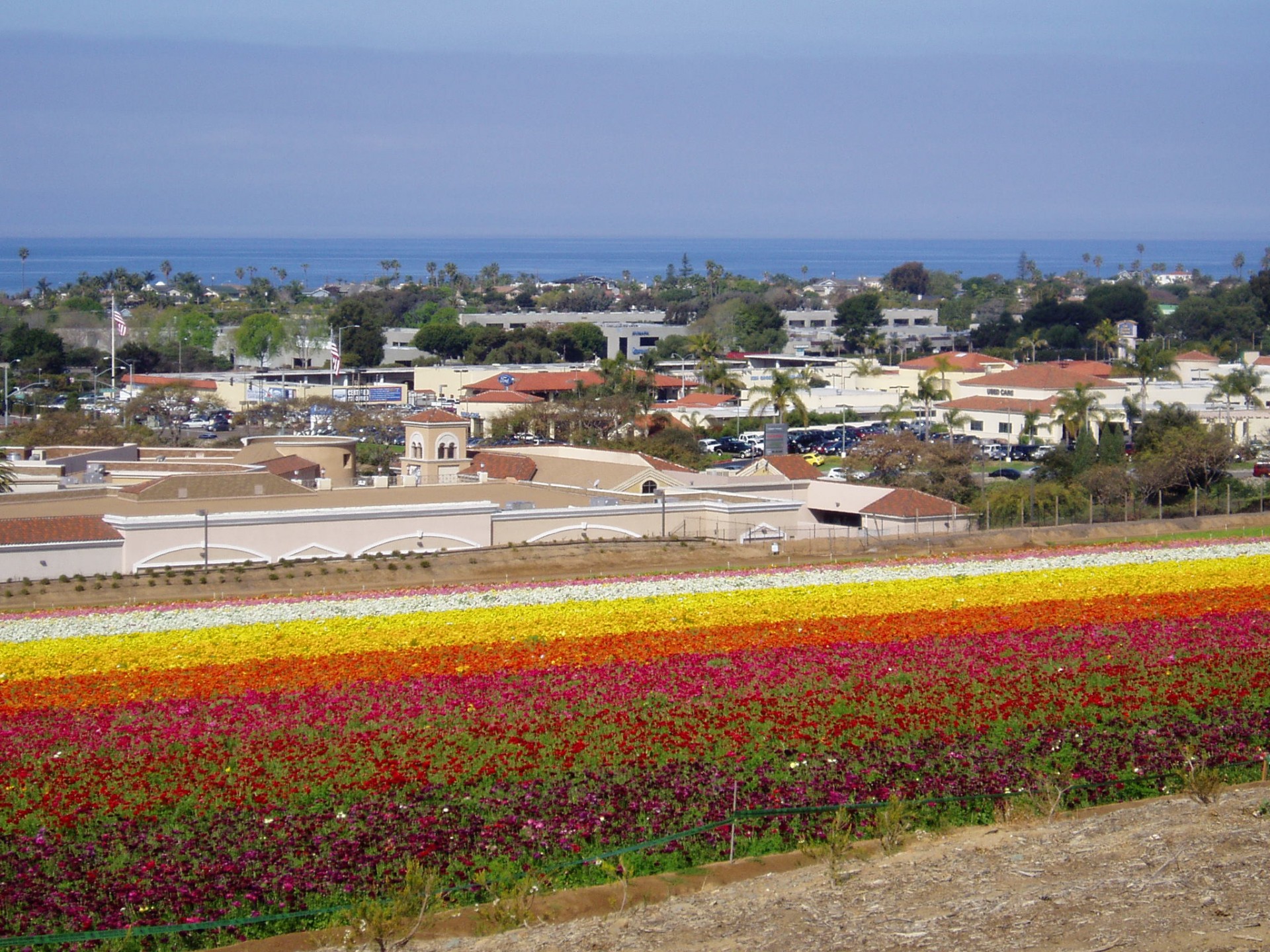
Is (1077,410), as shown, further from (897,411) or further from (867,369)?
(867,369)

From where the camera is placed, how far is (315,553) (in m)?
43.4

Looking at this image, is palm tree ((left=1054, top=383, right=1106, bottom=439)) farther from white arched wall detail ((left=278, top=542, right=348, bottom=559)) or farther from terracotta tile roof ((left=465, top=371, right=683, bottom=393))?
white arched wall detail ((left=278, top=542, right=348, bottom=559))

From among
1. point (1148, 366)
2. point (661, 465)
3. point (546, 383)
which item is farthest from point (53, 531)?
point (546, 383)

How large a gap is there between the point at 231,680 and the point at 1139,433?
61284 mm

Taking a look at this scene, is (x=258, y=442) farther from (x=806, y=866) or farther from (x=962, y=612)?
(x=806, y=866)

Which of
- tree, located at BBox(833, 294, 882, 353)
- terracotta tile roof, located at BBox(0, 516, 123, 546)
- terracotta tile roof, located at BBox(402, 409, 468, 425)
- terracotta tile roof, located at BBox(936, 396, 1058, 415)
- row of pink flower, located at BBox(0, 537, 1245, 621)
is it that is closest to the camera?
row of pink flower, located at BBox(0, 537, 1245, 621)

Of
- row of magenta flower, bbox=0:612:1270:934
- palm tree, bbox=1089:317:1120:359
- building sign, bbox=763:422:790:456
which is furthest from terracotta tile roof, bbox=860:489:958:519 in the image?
palm tree, bbox=1089:317:1120:359

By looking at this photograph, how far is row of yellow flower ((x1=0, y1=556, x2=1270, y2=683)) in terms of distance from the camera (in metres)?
26.7

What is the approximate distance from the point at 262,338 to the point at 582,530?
334 ft

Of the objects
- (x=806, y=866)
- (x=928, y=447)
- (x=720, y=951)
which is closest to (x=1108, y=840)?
(x=806, y=866)

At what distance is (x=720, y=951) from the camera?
13570 millimetres

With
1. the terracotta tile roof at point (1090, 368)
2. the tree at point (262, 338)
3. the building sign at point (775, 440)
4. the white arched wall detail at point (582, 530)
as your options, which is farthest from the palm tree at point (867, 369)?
the white arched wall detail at point (582, 530)

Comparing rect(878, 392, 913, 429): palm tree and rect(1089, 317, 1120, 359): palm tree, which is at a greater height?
rect(1089, 317, 1120, 359): palm tree

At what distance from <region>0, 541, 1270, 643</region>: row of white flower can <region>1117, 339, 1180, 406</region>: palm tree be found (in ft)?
169
